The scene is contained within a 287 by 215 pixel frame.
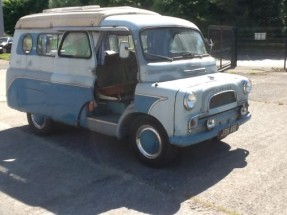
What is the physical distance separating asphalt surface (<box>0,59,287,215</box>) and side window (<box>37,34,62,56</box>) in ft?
4.95

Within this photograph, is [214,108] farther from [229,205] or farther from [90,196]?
[90,196]

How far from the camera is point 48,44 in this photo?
753 cm

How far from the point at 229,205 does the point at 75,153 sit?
292cm

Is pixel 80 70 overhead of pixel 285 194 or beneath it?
overhead

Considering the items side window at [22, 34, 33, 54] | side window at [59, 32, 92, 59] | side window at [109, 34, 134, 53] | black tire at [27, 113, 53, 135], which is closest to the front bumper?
side window at [109, 34, 134, 53]

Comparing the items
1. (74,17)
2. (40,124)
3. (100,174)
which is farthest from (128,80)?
(40,124)

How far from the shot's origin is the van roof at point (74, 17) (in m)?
6.68

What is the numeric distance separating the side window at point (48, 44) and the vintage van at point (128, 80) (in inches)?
0.7

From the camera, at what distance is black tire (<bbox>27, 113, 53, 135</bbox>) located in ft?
25.8

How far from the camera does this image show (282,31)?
26000 mm

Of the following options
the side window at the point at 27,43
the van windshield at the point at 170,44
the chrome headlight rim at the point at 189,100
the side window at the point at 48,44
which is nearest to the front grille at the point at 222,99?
the chrome headlight rim at the point at 189,100

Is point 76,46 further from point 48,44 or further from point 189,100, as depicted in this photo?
point 189,100

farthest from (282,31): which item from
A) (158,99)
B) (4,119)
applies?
(158,99)

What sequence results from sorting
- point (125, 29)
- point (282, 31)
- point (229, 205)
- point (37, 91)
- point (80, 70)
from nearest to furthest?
point (229, 205) < point (125, 29) < point (80, 70) < point (37, 91) < point (282, 31)
